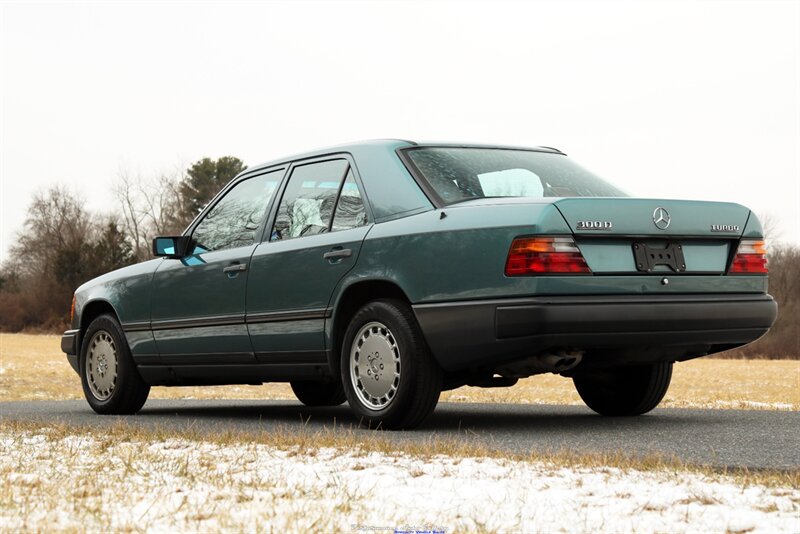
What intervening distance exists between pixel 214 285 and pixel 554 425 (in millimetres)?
2685

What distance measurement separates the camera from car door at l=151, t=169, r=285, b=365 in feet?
26.4

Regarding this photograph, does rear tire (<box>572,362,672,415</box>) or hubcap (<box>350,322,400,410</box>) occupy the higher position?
hubcap (<box>350,322,400,410</box>)

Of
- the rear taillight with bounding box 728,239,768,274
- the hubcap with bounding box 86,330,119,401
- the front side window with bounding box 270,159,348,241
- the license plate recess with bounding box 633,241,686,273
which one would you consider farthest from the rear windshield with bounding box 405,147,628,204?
the hubcap with bounding box 86,330,119,401

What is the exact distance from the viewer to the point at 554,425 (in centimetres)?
745

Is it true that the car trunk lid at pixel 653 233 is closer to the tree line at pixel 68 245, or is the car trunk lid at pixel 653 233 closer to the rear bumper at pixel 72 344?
the rear bumper at pixel 72 344

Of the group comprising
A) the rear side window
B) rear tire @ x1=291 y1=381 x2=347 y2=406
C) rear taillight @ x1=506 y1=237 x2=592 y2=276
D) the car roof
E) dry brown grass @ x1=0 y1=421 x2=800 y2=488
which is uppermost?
the car roof

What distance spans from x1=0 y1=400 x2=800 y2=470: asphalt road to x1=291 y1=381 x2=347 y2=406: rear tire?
0.50 ft

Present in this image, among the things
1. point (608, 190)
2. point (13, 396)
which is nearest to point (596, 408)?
point (608, 190)

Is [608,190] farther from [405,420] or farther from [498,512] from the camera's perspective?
[498,512]

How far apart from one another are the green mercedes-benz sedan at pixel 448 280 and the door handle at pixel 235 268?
0.19 ft

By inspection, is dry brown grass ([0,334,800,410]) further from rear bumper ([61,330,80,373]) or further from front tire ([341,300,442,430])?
front tire ([341,300,442,430])

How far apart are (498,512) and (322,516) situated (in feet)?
2.03

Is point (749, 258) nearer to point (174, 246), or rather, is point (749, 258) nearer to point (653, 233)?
point (653, 233)

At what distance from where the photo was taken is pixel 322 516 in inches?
A: 153
